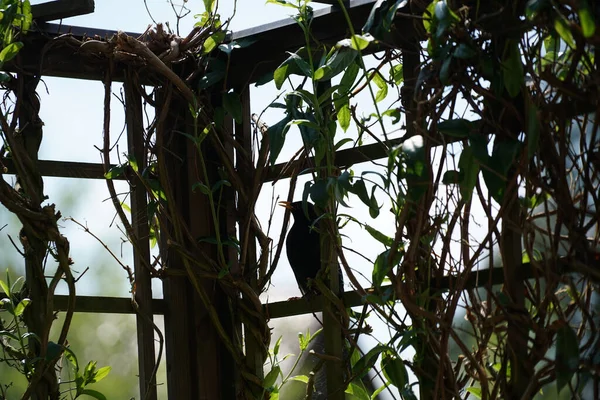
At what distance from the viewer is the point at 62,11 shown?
2486 mm

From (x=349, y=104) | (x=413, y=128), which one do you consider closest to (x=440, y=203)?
(x=413, y=128)

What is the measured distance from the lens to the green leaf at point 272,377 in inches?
101

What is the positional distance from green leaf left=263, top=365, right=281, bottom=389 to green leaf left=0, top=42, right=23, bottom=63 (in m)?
1.16

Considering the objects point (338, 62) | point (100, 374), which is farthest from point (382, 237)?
point (100, 374)

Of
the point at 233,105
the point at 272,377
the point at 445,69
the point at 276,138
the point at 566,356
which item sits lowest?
the point at 566,356

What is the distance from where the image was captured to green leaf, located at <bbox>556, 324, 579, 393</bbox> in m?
Answer: 1.72

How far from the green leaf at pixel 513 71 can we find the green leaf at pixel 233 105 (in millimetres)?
952

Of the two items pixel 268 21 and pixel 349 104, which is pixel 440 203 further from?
pixel 268 21

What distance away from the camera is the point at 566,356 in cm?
174

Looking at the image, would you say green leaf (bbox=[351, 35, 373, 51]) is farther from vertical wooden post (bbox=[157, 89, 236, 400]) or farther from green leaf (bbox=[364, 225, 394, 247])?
vertical wooden post (bbox=[157, 89, 236, 400])

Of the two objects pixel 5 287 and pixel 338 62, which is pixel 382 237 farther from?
pixel 5 287

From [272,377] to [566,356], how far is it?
105cm

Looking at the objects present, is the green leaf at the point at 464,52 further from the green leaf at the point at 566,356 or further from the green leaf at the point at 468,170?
the green leaf at the point at 566,356

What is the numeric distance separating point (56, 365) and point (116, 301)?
25cm
